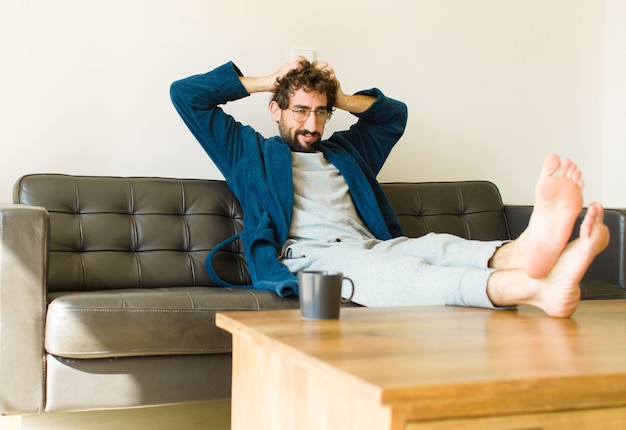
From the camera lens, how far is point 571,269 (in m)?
1.51

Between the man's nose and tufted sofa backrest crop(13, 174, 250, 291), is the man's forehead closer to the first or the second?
the man's nose

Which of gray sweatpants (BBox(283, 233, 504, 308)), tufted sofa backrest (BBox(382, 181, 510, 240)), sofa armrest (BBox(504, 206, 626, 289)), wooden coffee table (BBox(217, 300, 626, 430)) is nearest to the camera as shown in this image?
wooden coffee table (BBox(217, 300, 626, 430))

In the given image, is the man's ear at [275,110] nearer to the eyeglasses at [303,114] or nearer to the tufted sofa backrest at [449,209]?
the eyeglasses at [303,114]

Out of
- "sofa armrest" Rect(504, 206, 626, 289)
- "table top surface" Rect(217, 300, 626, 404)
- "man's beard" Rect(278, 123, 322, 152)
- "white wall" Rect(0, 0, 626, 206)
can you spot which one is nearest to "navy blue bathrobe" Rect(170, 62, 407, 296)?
"man's beard" Rect(278, 123, 322, 152)

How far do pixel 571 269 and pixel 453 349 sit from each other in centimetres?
49

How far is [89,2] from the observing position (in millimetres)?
2652

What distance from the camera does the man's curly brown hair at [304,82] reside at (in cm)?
255

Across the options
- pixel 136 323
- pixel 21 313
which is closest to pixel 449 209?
pixel 136 323

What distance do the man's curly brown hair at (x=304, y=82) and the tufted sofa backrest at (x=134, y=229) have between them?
37cm

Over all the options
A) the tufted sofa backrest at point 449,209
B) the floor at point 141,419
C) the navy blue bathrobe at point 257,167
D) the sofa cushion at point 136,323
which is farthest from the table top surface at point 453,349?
the tufted sofa backrest at point 449,209

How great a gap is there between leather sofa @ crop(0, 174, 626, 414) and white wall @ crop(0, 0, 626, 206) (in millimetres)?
293

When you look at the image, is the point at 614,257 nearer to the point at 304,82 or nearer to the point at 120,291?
the point at 304,82

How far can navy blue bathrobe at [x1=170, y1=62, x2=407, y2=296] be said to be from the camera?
2.39m

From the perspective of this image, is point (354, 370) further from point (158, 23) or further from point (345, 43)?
point (345, 43)
